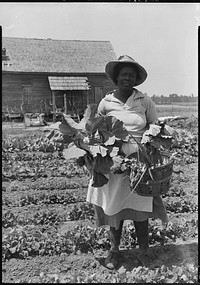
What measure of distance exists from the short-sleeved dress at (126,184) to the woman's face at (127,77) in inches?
3.2

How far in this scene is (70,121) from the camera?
7.36ft

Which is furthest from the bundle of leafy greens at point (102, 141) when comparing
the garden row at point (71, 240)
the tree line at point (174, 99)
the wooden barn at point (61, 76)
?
the tree line at point (174, 99)

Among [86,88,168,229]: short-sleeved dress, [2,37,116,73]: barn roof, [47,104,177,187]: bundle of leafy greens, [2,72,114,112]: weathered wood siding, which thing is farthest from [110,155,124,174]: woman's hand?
[2,37,116,73]: barn roof

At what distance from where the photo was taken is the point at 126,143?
232cm

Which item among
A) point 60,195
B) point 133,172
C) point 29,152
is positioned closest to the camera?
point 133,172

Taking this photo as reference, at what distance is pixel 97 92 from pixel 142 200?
1.08 meters

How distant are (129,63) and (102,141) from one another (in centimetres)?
52

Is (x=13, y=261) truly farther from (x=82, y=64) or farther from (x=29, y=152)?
(x=29, y=152)

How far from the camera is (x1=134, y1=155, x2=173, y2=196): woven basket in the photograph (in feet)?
7.09

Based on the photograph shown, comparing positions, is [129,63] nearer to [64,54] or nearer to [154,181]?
[154,181]

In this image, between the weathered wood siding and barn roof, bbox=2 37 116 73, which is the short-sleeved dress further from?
barn roof, bbox=2 37 116 73

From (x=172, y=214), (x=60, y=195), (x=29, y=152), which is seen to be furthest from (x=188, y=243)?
(x=29, y=152)

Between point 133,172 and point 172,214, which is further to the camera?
point 172,214

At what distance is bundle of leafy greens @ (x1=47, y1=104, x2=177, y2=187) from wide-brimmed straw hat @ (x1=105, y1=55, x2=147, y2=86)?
0.28m
